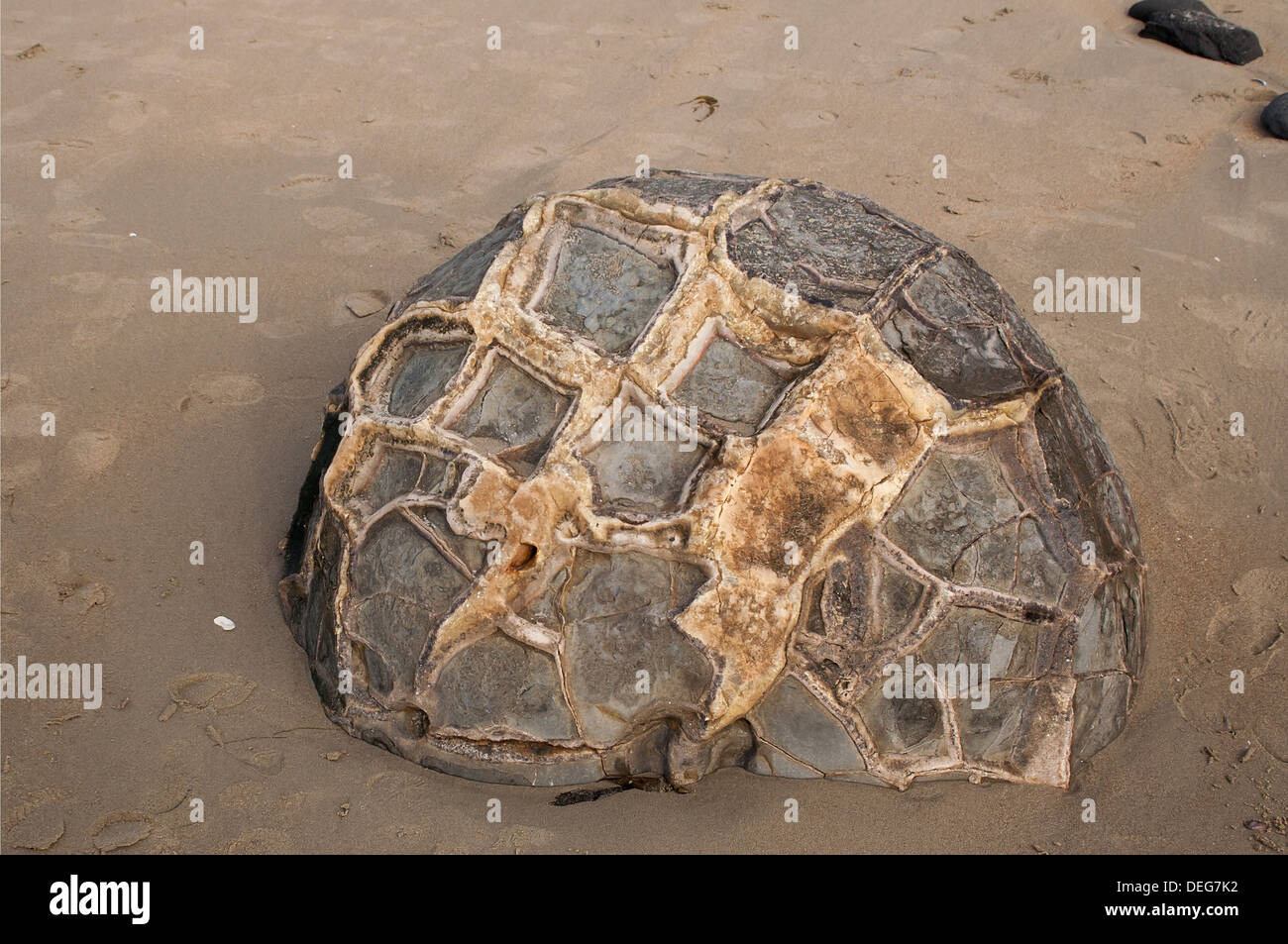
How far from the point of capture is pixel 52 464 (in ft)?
Answer: 12.3

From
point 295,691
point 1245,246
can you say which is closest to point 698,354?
point 295,691

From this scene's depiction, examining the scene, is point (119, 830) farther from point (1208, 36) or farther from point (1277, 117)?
point (1208, 36)

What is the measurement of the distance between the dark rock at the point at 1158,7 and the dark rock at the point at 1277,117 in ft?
3.72

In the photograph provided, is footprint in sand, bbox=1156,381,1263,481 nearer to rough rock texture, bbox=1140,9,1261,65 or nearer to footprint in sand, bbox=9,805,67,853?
rough rock texture, bbox=1140,9,1261,65

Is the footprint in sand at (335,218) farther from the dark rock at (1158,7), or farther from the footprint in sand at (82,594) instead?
the dark rock at (1158,7)

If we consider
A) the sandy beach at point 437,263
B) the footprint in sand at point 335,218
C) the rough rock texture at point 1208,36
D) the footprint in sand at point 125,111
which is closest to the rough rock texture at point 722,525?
the sandy beach at point 437,263

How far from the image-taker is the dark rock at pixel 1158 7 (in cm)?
652

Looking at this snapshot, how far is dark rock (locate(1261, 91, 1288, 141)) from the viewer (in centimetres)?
559

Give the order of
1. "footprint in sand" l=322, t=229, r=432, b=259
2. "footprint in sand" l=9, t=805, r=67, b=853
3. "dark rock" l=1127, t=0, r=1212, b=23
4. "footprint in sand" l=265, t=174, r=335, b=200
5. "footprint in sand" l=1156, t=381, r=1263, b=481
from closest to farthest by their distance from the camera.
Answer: "footprint in sand" l=9, t=805, r=67, b=853
"footprint in sand" l=1156, t=381, r=1263, b=481
"footprint in sand" l=322, t=229, r=432, b=259
"footprint in sand" l=265, t=174, r=335, b=200
"dark rock" l=1127, t=0, r=1212, b=23

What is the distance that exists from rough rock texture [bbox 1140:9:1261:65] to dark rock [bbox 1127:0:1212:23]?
0.17ft

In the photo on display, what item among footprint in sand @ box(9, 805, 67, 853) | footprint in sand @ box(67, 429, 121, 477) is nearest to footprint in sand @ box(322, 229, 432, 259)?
footprint in sand @ box(67, 429, 121, 477)

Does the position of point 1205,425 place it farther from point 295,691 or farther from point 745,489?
point 295,691

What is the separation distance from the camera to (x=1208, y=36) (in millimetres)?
6340

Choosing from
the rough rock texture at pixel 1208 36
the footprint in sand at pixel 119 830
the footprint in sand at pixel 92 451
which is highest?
the rough rock texture at pixel 1208 36
